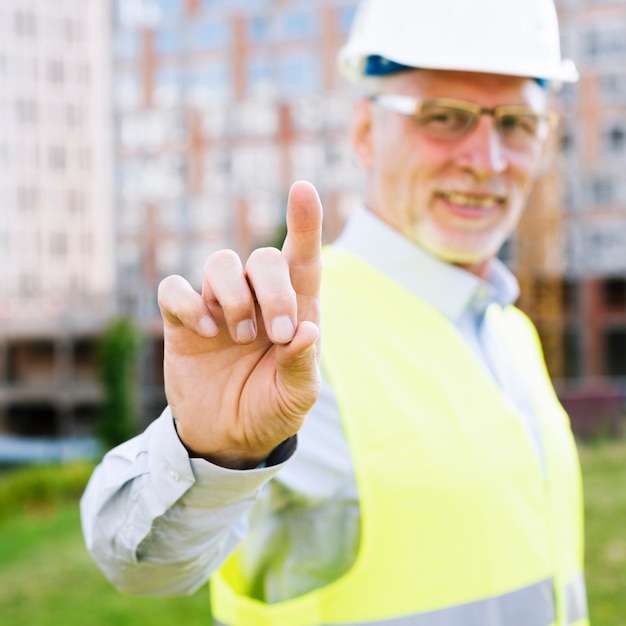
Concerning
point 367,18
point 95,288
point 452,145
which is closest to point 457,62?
point 452,145

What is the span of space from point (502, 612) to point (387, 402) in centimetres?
45

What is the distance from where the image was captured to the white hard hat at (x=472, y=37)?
168 centimetres

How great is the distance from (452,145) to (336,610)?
938 millimetres

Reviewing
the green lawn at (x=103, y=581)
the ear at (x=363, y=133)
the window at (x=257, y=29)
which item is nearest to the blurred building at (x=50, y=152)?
the window at (x=257, y=29)

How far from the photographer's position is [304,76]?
87.8ft

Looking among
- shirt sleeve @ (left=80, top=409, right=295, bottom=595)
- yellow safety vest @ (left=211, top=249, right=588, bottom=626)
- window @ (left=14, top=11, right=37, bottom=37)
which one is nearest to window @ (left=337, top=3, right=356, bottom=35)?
window @ (left=14, top=11, right=37, bottom=37)

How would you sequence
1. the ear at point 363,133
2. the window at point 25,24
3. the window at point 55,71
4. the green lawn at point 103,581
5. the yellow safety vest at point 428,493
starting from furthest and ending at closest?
the window at point 55,71 < the window at point 25,24 < the green lawn at point 103,581 < the ear at point 363,133 < the yellow safety vest at point 428,493

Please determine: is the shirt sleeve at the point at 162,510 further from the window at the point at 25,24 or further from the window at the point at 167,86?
the window at the point at 25,24

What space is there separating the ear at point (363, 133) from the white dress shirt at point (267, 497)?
0.41 feet

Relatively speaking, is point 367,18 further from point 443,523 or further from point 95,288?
point 95,288

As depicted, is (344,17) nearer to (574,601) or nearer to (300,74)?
(300,74)

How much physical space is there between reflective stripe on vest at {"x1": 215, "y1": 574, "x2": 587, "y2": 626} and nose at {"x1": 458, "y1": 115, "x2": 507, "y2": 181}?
827 millimetres

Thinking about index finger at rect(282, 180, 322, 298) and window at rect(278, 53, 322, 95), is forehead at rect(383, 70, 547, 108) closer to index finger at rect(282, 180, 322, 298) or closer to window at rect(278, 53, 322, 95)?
index finger at rect(282, 180, 322, 298)

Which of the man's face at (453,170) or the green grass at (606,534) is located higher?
the man's face at (453,170)
